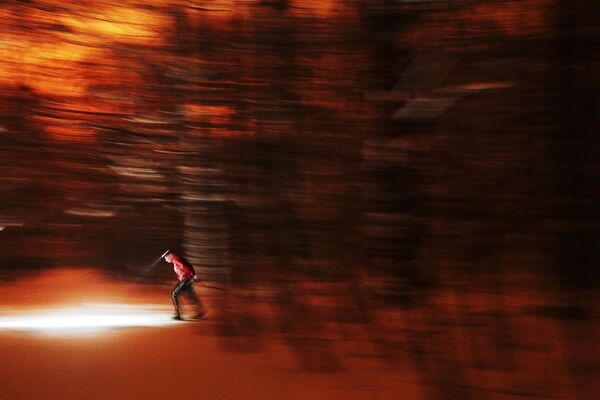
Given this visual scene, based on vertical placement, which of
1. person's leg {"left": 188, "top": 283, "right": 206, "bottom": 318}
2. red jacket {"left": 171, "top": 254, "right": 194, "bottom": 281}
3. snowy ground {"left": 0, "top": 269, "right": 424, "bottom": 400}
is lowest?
snowy ground {"left": 0, "top": 269, "right": 424, "bottom": 400}

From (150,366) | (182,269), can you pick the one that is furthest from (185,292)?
(150,366)

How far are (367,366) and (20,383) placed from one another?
2.73 m

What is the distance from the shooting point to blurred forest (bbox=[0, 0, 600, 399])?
15.9 feet

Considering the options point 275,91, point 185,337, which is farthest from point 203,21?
point 185,337

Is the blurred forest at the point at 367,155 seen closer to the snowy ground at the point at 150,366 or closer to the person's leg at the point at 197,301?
the snowy ground at the point at 150,366

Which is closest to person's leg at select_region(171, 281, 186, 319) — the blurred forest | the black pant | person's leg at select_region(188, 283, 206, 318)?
the black pant

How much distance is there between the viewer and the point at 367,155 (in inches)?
207

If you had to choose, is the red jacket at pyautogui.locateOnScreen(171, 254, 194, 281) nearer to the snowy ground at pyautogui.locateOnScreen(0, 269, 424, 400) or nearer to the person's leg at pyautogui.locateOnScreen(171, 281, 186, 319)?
the person's leg at pyautogui.locateOnScreen(171, 281, 186, 319)

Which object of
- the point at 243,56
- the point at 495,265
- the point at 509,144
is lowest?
the point at 495,265

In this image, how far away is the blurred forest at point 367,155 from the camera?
191 inches

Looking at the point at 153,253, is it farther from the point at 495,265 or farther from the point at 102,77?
the point at 495,265

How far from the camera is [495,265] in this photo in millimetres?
5074

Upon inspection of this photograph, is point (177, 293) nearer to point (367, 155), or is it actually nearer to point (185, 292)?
point (185, 292)

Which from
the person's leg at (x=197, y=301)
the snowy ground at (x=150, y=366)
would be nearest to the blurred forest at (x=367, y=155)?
the snowy ground at (x=150, y=366)
